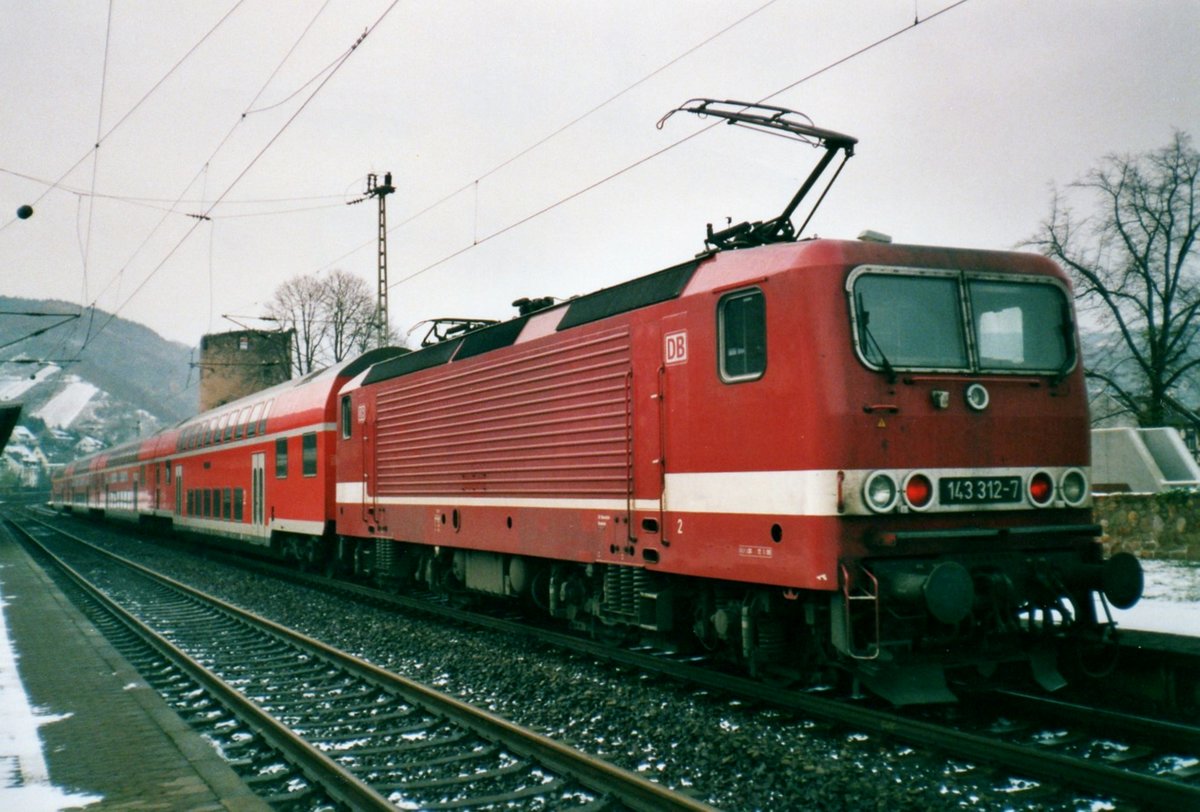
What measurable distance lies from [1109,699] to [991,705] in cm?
105

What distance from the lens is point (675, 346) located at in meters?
8.35

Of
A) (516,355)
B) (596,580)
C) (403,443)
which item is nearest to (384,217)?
(403,443)

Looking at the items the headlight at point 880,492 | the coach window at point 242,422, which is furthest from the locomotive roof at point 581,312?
the coach window at point 242,422

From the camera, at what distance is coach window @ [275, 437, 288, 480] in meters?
19.1

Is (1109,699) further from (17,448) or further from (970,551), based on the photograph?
(17,448)

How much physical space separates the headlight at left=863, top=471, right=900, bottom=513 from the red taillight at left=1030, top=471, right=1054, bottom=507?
122 cm

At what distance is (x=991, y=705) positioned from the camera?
739cm

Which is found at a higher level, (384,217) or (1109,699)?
A: (384,217)

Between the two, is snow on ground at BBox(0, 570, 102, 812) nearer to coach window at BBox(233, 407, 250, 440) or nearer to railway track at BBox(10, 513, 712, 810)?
railway track at BBox(10, 513, 712, 810)

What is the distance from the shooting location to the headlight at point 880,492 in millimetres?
6723

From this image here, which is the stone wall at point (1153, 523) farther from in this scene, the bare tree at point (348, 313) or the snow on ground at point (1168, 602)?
the bare tree at point (348, 313)

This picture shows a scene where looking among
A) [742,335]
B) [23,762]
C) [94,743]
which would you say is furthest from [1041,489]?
[23,762]

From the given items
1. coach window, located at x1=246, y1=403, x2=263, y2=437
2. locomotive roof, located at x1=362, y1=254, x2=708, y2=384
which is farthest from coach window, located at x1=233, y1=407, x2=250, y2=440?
locomotive roof, located at x1=362, y1=254, x2=708, y2=384

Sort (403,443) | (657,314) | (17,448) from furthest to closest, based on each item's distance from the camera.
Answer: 1. (17,448)
2. (403,443)
3. (657,314)
